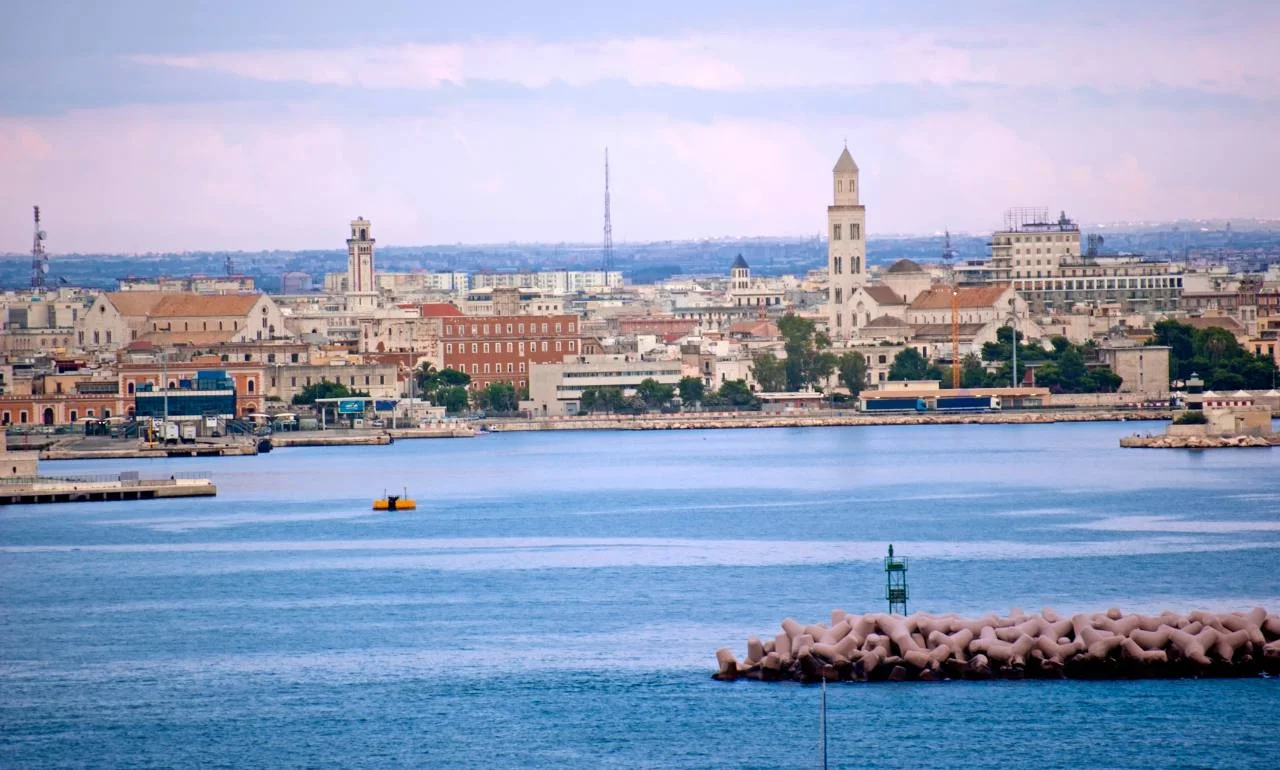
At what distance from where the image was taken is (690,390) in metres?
74.8

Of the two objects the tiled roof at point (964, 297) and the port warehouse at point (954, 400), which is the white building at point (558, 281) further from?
the port warehouse at point (954, 400)

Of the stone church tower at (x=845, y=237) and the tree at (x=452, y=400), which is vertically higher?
the stone church tower at (x=845, y=237)

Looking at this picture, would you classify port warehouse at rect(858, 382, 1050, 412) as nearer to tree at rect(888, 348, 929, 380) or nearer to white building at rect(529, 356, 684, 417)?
tree at rect(888, 348, 929, 380)

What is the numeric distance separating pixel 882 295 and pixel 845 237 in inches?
92.3

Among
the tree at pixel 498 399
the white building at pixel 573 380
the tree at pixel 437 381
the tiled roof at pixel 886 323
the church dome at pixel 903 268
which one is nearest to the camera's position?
the white building at pixel 573 380

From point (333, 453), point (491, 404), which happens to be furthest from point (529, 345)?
point (333, 453)

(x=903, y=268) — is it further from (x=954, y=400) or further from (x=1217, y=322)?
(x=954, y=400)

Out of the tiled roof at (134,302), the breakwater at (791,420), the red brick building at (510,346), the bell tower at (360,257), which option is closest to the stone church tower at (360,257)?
the bell tower at (360,257)

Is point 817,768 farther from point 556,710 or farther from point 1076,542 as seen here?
point 1076,542

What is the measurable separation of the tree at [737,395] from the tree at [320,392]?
35.9ft

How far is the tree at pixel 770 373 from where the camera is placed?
77.2 metres

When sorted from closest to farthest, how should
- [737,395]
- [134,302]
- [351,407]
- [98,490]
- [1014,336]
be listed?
[98,490]
[351,407]
[737,395]
[1014,336]
[134,302]

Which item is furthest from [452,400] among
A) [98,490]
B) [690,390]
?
[98,490]

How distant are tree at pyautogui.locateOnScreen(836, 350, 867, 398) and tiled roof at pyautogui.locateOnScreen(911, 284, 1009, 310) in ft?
28.6
